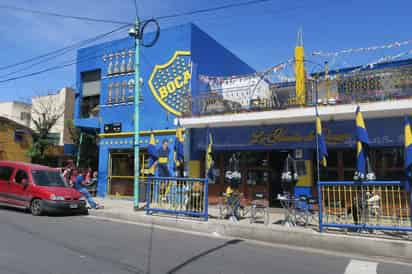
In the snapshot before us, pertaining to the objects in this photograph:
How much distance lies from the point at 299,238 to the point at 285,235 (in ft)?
1.20

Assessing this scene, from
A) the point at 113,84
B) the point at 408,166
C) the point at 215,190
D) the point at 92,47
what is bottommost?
the point at 215,190

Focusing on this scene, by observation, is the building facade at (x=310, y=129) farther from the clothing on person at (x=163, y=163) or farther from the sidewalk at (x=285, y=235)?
the sidewalk at (x=285, y=235)

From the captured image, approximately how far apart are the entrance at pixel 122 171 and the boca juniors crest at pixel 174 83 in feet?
9.77

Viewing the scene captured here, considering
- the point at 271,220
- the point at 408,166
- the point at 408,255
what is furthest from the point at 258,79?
the point at 408,255

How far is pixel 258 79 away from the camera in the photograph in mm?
14469

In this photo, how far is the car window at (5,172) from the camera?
40.9ft

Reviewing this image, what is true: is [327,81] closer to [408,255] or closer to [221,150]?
[221,150]

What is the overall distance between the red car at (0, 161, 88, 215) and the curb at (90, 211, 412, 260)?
2.76 meters

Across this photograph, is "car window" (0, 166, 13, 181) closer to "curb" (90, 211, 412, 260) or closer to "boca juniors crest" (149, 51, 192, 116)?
"curb" (90, 211, 412, 260)

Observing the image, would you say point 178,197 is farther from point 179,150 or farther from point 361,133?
point 361,133

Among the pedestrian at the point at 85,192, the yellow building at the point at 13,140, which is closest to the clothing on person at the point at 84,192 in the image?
the pedestrian at the point at 85,192

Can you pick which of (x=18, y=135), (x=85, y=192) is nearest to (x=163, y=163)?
(x=85, y=192)

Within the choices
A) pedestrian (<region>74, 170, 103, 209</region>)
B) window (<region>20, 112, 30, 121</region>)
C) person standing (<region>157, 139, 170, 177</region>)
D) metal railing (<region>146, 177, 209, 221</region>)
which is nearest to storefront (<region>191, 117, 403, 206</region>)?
person standing (<region>157, 139, 170, 177</region>)

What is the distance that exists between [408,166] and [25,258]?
8238 millimetres
